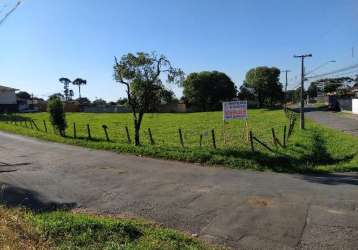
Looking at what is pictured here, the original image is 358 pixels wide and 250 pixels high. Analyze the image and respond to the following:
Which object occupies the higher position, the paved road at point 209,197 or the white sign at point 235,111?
the white sign at point 235,111

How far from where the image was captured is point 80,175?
13.6m

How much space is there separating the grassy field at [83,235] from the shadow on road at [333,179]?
6598 millimetres

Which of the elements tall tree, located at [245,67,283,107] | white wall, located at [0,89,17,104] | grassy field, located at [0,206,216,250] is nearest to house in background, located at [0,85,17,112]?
white wall, located at [0,89,17,104]

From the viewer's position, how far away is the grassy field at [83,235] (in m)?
6.18

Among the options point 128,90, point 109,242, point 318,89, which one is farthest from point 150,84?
point 318,89

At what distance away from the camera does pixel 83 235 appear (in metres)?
6.64

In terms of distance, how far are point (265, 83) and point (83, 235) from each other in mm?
106877

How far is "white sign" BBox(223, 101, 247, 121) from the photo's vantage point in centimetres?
2069

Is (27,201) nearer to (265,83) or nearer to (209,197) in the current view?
(209,197)

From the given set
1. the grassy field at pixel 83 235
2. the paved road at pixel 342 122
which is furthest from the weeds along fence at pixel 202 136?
the grassy field at pixel 83 235

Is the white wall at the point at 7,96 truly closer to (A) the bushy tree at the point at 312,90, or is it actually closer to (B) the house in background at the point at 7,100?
(B) the house in background at the point at 7,100

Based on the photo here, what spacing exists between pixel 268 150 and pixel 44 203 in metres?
10.4

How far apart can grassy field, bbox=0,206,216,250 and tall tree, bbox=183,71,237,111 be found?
303ft

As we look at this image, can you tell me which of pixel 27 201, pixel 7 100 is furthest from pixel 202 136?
pixel 7 100
